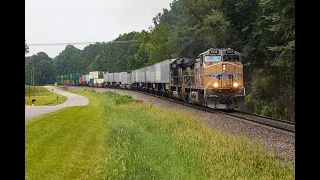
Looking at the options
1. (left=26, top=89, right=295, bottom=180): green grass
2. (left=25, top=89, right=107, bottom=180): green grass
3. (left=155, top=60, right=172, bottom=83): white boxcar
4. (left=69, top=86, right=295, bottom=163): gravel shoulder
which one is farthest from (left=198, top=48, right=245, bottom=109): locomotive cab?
(left=155, top=60, right=172, bottom=83): white boxcar

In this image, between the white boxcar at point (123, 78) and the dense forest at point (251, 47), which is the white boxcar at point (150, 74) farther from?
the white boxcar at point (123, 78)

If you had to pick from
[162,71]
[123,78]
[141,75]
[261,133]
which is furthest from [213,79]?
[123,78]

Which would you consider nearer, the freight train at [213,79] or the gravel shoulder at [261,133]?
the gravel shoulder at [261,133]

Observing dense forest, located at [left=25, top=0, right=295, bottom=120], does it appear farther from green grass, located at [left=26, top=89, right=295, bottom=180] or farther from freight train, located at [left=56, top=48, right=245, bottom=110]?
green grass, located at [left=26, top=89, right=295, bottom=180]

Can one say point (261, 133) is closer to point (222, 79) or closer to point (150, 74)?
point (222, 79)

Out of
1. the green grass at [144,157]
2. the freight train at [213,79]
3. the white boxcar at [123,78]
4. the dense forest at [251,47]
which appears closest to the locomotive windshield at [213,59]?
the freight train at [213,79]

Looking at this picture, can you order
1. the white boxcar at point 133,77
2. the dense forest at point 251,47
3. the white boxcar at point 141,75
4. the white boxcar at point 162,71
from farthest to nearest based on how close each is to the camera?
the white boxcar at point 133,77, the white boxcar at point 141,75, the white boxcar at point 162,71, the dense forest at point 251,47

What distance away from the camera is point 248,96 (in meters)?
24.9

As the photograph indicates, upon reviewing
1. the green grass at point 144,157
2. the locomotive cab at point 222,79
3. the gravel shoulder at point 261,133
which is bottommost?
the gravel shoulder at point 261,133

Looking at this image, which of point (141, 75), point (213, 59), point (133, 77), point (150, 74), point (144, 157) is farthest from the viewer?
point (133, 77)

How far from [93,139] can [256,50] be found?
15311 mm
